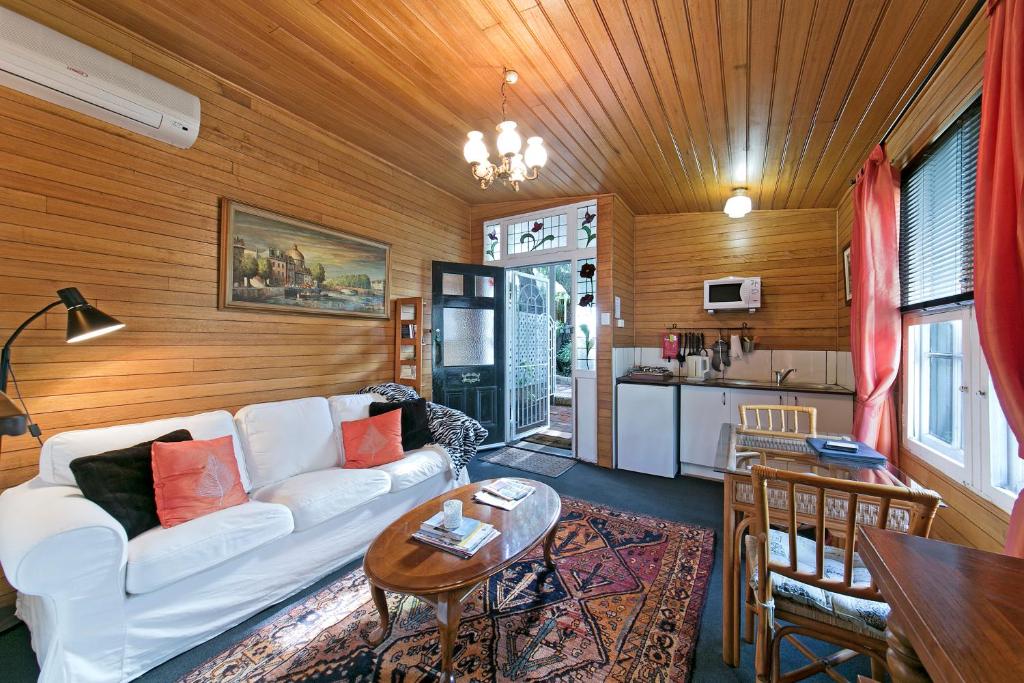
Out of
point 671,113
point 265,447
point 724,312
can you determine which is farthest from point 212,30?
point 724,312

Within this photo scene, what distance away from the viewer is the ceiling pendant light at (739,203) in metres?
3.49

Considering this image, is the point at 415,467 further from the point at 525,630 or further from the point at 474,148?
the point at 474,148

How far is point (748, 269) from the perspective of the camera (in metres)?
4.11

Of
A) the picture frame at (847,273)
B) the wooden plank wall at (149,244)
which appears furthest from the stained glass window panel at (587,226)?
the wooden plank wall at (149,244)

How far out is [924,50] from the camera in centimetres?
185

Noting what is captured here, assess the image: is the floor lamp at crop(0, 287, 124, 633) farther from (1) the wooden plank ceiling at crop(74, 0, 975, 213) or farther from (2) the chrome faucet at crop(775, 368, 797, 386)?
(2) the chrome faucet at crop(775, 368, 797, 386)

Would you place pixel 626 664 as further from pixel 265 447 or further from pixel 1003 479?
pixel 265 447

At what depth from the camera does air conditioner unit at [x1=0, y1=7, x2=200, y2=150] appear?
1.79 m

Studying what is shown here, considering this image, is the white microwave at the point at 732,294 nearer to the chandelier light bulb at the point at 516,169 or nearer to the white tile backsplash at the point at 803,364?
the white tile backsplash at the point at 803,364

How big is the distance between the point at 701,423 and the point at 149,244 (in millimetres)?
4428

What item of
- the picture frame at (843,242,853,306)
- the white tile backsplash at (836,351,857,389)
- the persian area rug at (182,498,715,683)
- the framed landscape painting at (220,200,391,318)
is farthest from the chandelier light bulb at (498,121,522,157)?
the white tile backsplash at (836,351,857,389)

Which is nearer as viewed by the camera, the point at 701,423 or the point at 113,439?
the point at 113,439

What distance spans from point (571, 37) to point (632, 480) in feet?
11.3

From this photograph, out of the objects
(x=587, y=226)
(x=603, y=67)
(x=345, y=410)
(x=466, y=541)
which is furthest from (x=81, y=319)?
(x=587, y=226)
